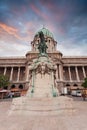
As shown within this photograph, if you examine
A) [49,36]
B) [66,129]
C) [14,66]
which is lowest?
[66,129]

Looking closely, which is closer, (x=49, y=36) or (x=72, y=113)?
(x=72, y=113)

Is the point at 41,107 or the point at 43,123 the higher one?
the point at 41,107

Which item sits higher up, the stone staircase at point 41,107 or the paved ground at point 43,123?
the stone staircase at point 41,107

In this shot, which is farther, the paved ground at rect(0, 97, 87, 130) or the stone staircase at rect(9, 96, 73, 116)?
the stone staircase at rect(9, 96, 73, 116)

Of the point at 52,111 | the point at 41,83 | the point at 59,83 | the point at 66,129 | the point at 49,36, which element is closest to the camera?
the point at 66,129

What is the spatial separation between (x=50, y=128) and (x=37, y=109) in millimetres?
3332

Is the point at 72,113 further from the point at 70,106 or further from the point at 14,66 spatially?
the point at 14,66

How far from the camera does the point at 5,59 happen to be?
230ft

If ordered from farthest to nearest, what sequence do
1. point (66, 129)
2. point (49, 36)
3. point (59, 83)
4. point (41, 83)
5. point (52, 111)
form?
point (49, 36) < point (59, 83) < point (41, 83) < point (52, 111) < point (66, 129)

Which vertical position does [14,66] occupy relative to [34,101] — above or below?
above

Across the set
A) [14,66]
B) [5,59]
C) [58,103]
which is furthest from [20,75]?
[58,103]

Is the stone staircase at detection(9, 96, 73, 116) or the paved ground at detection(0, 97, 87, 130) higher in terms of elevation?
the stone staircase at detection(9, 96, 73, 116)

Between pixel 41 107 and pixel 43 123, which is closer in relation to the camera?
pixel 43 123

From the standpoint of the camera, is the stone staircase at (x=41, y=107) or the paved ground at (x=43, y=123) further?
the stone staircase at (x=41, y=107)
